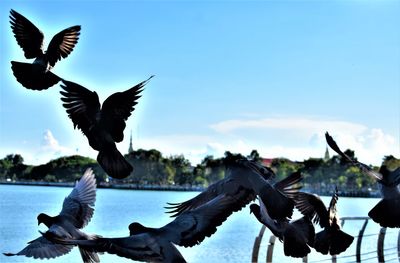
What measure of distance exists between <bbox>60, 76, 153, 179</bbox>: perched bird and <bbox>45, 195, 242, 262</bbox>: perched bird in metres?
0.50

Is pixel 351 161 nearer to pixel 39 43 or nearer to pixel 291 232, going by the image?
pixel 291 232

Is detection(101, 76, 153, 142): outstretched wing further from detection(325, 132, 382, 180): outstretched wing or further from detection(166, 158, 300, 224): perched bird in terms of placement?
detection(325, 132, 382, 180): outstretched wing

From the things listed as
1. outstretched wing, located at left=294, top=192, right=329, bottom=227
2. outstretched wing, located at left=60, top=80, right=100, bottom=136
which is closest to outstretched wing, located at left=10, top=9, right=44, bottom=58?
outstretched wing, located at left=60, top=80, right=100, bottom=136

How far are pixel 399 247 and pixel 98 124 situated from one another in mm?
12678

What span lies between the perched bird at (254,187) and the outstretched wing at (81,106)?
0.87 metres

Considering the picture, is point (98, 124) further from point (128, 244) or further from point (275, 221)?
point (275, 221)

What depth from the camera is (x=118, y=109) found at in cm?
474

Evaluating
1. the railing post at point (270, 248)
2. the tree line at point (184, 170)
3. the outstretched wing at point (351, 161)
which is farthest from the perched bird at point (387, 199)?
the tree line at point (184, 170)

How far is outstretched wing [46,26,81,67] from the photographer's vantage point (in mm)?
5000

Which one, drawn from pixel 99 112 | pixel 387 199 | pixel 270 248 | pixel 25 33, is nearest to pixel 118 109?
pixel 99 112

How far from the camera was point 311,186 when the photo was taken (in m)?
129

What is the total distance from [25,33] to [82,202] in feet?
5.12

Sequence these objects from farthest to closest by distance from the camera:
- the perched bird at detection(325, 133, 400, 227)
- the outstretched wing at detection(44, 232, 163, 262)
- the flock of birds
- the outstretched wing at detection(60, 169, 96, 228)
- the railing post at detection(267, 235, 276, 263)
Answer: the railing post at detection(267, 235, 276, 263) < the outstretched wing at detection(60, 169, 96, 228) < the perched bird at detection(325, 133, 400, 227) < the flock of birds < the outstretched wing at detection(44, 232, 163, 262)

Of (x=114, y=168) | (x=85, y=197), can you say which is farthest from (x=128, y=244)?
(x=85, y=197)
